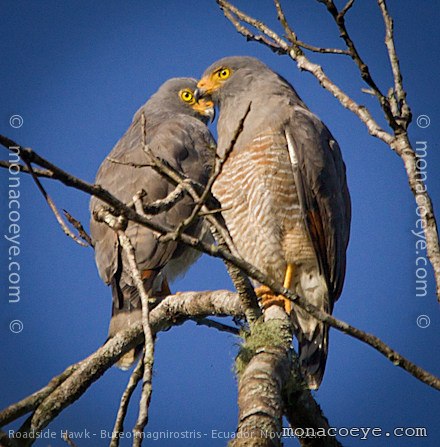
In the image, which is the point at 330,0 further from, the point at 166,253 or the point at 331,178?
the point at 166,253

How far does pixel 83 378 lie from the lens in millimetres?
4074

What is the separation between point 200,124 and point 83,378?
3303 millimetres

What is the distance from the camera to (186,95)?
7.38 meters

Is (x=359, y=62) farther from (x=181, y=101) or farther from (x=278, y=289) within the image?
(x=181, y=101)

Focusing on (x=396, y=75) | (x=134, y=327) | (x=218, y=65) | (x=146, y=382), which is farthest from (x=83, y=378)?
(x=218, y=65)

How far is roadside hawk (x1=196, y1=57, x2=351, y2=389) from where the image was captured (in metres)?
5.19

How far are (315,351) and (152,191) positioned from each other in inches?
69.1

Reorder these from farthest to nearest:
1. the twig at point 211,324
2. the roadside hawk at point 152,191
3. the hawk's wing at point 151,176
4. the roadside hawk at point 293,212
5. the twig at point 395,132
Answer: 1. the hawk's wing at point 151,176
2. the roadside hawk at point 152,191
3. the roadside hawk at point 293,212
4. the twig at point 211,324
5. the twig at point 395,132

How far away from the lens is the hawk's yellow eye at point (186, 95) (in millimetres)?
7332

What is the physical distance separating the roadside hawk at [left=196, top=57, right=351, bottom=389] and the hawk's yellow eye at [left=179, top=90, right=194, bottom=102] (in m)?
1.95

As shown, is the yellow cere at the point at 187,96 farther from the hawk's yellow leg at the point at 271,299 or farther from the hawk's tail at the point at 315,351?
the hawk's tail at the point at 315,351

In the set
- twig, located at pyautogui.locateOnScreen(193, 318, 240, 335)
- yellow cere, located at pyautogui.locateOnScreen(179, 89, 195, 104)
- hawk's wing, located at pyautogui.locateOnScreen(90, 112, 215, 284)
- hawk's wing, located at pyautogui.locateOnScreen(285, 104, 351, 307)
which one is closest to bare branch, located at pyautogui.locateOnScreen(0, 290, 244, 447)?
twig, located at pyautogui.locateOnScreen(193, 318, 240, 335)

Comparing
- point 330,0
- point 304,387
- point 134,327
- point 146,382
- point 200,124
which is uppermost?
point 200,124

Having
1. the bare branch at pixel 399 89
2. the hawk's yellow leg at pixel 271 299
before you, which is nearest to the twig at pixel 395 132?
the bare branch at pixel 399 89
